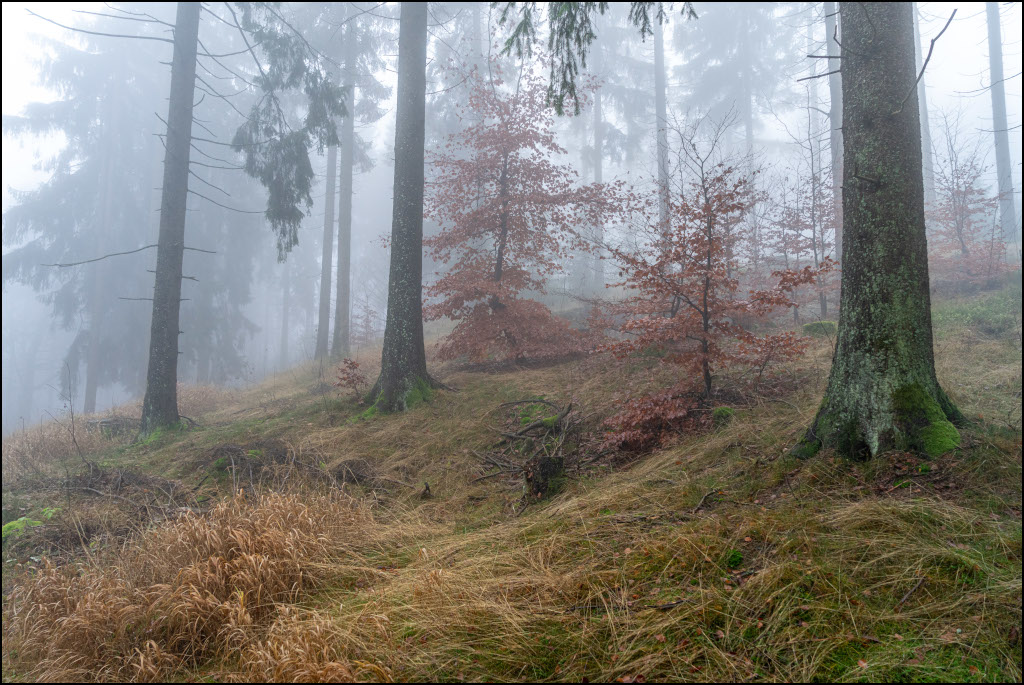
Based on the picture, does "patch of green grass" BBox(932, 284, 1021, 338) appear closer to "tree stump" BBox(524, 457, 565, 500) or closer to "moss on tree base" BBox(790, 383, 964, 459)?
"moss on tree base" BBox(790, 383, 964, 459)

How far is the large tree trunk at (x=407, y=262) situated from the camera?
761cm

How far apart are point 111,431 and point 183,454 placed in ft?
9.85

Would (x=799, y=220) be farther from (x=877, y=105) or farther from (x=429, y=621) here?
(x=429, y=621)

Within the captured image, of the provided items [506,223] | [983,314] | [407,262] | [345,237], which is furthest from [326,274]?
[983,314]

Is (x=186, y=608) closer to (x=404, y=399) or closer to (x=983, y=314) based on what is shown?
(x=404, y=399)

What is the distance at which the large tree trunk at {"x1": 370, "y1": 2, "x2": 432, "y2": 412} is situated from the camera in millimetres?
7613

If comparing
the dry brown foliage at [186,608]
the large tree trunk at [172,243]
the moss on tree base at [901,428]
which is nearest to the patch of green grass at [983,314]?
the moss on tree base at [901,428]

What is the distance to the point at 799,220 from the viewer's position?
10562 millimetres

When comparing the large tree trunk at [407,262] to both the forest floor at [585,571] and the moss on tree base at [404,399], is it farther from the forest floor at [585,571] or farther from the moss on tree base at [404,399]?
the forest floor at [585,571]

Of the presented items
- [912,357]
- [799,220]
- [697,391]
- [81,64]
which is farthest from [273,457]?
[81,64]

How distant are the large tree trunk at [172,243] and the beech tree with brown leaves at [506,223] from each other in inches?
176

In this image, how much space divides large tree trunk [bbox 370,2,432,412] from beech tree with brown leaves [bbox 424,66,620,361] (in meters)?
1.32

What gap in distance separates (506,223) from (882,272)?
6864 mm

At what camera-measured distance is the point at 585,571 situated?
2584 millimetres
